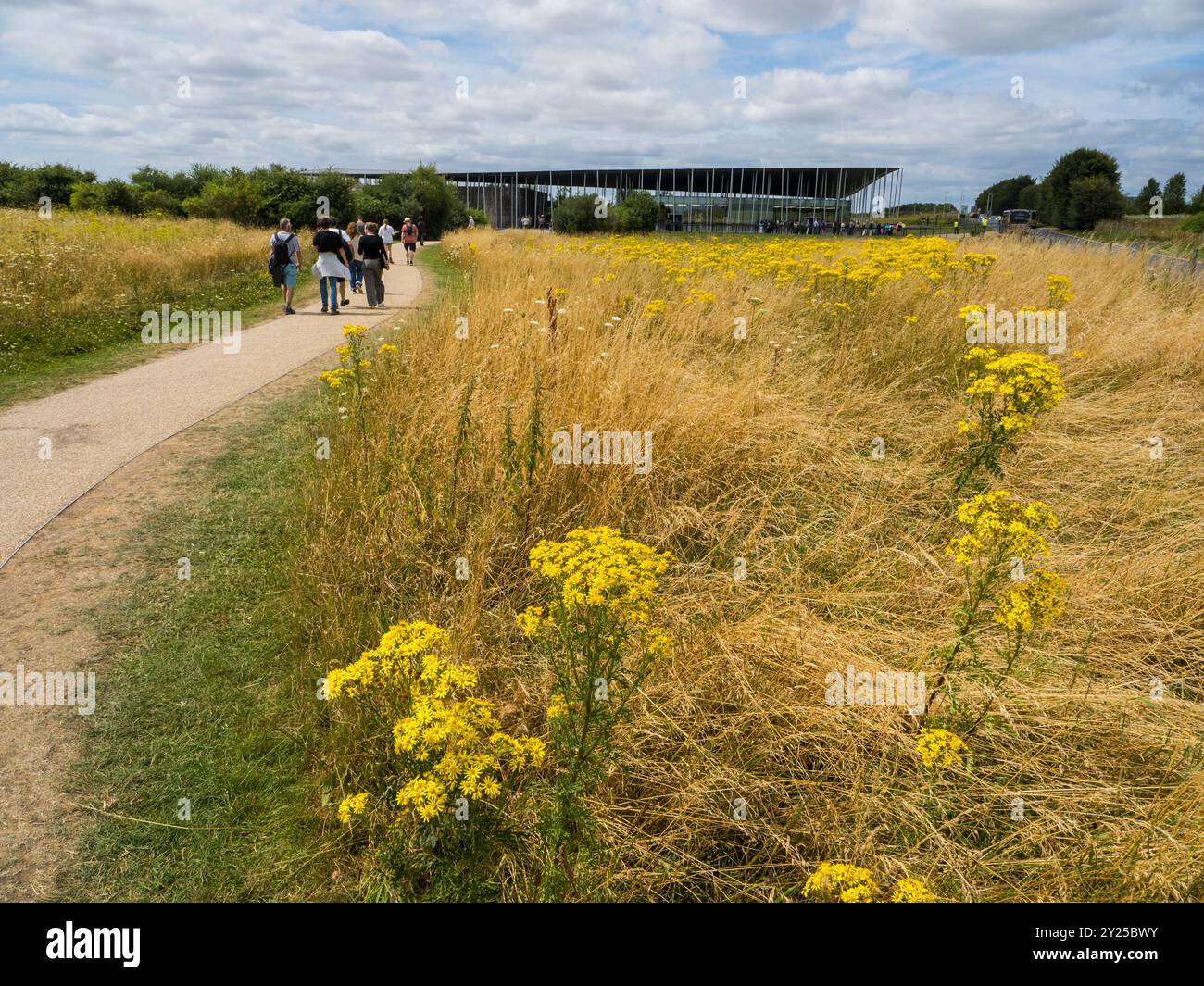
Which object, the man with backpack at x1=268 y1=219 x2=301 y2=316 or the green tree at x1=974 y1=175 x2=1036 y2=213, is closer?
the man with backpack at x1=268 y1=219 x2=301 y2=316

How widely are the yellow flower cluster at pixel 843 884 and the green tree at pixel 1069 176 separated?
4292cm

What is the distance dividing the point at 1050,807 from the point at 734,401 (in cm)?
335

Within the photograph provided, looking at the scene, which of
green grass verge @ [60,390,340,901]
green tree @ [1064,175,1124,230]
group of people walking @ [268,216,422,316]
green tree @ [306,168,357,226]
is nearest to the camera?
green grass verge @ [60,390,340,901]

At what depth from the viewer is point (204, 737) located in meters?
3.00

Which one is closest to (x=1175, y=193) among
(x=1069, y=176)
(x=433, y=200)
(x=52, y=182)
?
(x=1069, y=176)

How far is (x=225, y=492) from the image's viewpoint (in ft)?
17.0

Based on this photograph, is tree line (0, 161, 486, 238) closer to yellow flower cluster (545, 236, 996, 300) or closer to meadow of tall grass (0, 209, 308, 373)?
meadow of tall grass (0, 209, 308, 373)

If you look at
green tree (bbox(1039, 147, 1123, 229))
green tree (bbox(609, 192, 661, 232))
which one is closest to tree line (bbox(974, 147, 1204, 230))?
green tree (bbox(1039, 147, 1123, 229))

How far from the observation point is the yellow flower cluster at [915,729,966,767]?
2.46 m

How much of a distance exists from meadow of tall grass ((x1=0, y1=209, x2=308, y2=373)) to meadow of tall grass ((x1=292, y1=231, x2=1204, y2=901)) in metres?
5.86

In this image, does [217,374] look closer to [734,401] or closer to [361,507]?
[361,507]

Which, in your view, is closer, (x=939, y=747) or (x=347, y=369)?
(x=939, y=747)

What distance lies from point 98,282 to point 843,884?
47.9 feet

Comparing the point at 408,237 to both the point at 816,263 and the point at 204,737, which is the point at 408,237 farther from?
the point at 204,737
